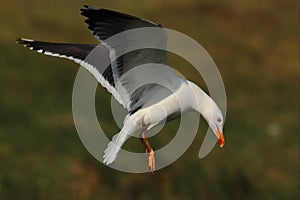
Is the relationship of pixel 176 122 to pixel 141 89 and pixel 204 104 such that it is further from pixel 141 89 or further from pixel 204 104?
pixel 204 104

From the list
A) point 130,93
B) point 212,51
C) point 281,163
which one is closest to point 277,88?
point 212,51

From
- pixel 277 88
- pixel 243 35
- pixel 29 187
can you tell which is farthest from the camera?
pixel 243 35

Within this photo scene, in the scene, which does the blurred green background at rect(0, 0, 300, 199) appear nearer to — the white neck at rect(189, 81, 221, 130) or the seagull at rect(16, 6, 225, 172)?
the seagull at rect(16, 6, 225, 172)

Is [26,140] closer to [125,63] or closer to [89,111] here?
[89,111]

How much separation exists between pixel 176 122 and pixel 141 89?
7.39 m

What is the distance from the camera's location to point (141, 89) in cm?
843

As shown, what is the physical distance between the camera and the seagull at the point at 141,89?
7766 millimetres

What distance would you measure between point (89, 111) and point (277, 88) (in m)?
6.28

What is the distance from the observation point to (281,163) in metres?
15.7

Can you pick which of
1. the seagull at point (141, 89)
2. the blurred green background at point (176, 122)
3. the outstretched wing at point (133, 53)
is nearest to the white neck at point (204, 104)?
the seagull at point (141, 89)

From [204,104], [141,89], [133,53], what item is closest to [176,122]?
[141,89]

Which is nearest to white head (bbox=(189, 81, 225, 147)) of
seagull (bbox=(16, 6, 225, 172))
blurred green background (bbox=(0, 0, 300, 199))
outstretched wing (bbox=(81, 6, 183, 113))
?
seagull (bbox=(16, 6, 225, 172))

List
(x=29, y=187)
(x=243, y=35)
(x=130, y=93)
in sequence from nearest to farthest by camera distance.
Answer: (x=130, y=93) → (x=29, y=187) → (x=243, y=35)

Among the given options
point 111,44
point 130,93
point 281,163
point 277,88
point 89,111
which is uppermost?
point 111,44
